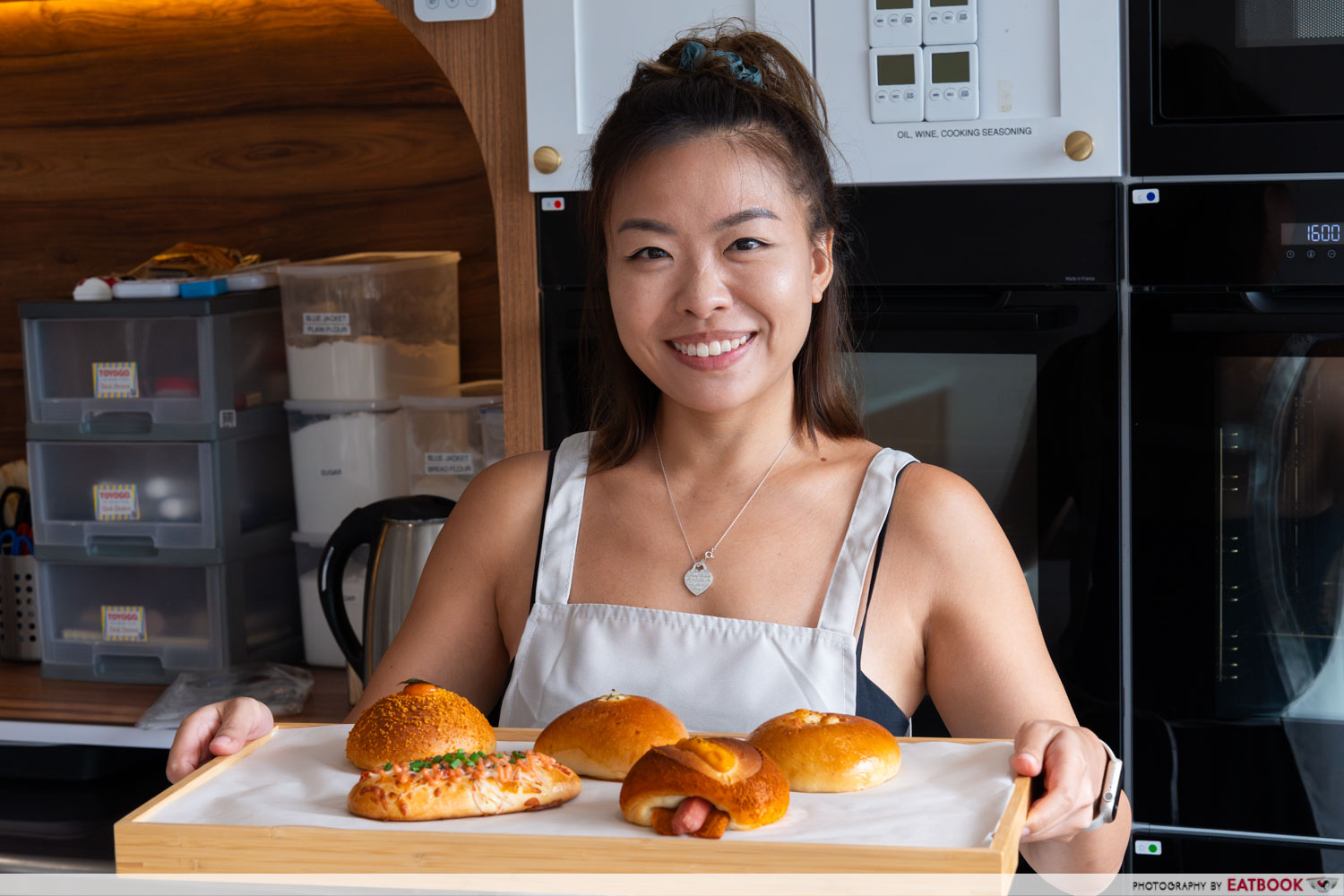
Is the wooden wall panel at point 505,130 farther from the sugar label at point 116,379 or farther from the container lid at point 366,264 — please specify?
the sugar label at point 116,379

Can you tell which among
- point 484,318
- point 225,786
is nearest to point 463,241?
point 484,318

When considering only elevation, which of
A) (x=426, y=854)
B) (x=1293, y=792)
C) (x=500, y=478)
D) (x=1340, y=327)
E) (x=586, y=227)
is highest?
(x=586, y=227)

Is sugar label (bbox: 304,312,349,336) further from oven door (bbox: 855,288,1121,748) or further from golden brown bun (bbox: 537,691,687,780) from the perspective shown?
golden brown bun (bbox: 537,691,687,780)

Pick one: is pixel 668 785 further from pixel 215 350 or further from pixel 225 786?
pixel 215 350

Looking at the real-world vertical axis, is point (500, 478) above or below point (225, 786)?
above

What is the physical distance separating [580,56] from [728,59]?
1.40 ft

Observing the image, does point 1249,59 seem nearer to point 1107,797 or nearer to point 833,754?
point 1107,797

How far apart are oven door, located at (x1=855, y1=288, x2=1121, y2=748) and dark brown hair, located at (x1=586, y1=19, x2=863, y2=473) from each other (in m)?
0.18

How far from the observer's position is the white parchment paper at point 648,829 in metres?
0.71

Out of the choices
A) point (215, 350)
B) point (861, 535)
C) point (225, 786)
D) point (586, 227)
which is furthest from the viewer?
point (215, 350)

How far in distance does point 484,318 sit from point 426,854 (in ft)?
5.68

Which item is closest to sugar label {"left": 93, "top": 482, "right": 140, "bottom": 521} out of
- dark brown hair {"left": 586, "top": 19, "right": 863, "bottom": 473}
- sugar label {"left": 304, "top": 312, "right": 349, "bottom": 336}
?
sugar label {"left": 304, "top": 312, "right": 349, "bottom": 336}

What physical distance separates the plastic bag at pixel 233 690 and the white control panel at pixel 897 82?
1215 mm

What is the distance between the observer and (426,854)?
2.33 ft
